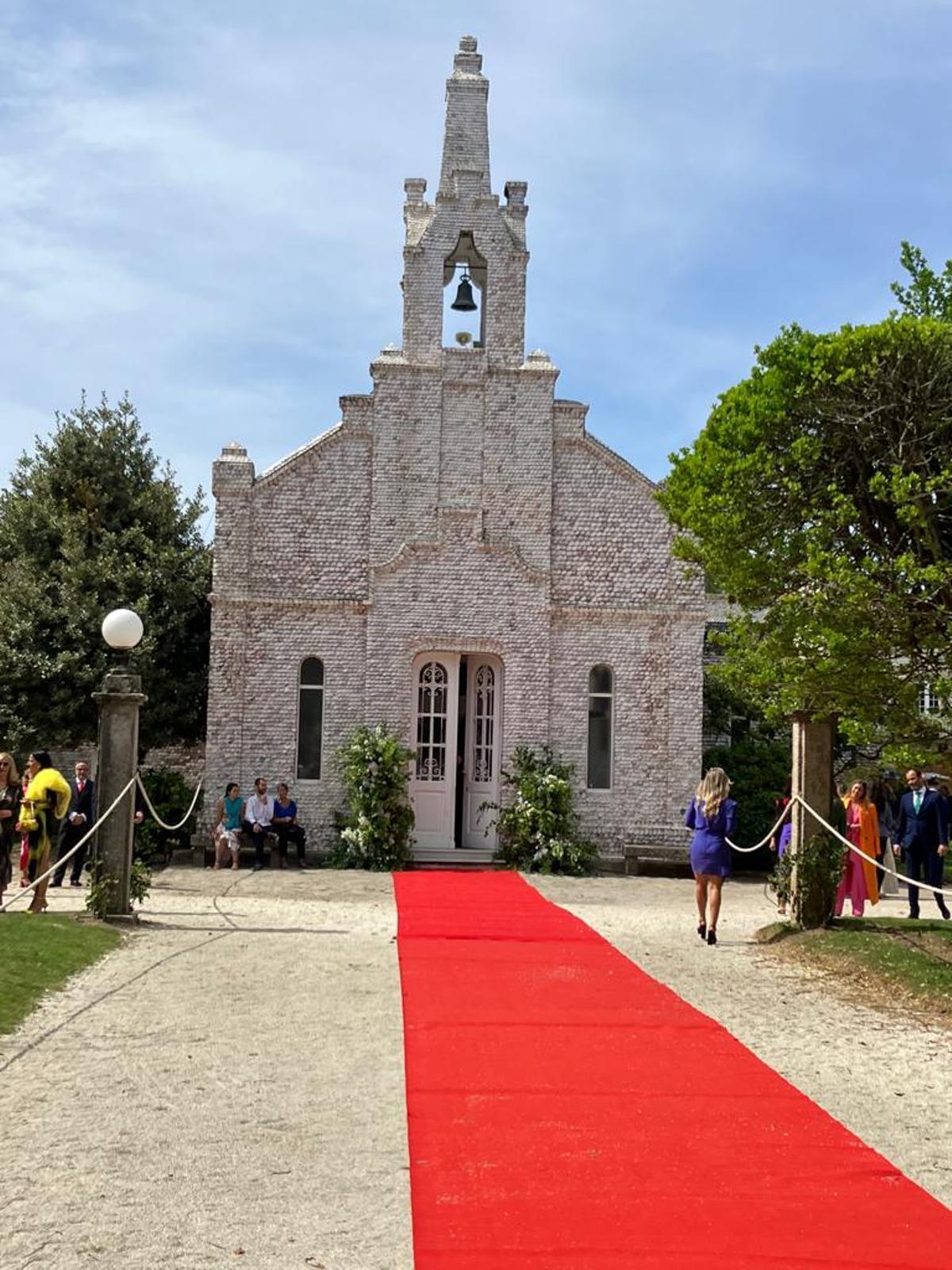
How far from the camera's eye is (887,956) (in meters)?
11.4

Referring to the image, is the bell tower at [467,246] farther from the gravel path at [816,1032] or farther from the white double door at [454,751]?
the gravel path at [816,1032]

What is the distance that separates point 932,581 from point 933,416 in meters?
1.47

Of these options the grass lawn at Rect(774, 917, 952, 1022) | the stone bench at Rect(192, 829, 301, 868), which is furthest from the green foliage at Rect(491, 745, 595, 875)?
the grass lawn at Rect(774, 917, 952, 1022)

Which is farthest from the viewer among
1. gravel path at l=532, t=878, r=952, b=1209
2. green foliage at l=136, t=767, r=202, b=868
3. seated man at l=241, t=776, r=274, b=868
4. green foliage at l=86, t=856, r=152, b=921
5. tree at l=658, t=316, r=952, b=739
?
green foliage at l=136, t=767, r=202, b=868

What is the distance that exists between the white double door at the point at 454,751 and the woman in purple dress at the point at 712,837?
24.6 feet

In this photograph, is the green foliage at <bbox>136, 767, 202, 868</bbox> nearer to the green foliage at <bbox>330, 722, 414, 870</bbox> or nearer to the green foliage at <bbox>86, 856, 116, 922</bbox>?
the green foliage at <bbox>330, 722, 414, 870</bbox>

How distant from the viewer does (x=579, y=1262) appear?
15.4 ft

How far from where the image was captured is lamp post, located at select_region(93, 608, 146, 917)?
13.0 meters

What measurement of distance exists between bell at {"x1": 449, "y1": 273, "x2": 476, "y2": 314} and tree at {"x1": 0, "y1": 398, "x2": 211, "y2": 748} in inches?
234

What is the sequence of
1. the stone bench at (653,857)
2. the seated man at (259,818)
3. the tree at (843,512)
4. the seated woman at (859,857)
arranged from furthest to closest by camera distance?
the stone bench at (653,857)
the seated man at (259,818)
the seated woman at (859,857)
the tree at (843,512)

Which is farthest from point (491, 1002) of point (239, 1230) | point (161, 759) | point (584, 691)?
point (161, 759)

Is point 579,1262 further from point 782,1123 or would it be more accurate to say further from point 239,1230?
point 782,1123

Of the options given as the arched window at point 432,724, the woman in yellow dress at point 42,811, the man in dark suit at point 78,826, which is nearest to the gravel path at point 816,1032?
the arched window at point 432,724

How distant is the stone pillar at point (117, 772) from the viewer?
13.0m
